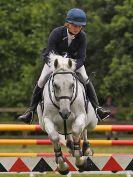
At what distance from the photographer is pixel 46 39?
25484 millimetres

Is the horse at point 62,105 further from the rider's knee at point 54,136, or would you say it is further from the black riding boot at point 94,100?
the black riding boot at point 94,100

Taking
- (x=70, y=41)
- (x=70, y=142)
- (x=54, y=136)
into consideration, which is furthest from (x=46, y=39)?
(x=54, y=136)

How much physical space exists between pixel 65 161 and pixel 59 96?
1037mm

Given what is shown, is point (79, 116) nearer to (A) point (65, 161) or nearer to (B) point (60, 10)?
(A) point (65, 161)

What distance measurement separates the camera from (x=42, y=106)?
8.88m

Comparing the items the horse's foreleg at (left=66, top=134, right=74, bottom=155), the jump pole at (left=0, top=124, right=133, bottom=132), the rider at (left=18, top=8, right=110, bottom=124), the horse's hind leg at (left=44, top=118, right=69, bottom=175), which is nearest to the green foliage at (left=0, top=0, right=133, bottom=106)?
the jump pole at (left=0, top=124, right=133, bottom=132)

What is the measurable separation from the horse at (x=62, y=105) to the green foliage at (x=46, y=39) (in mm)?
15127

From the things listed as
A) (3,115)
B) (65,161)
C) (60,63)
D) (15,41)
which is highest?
(60,63)

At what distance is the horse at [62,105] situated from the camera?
318 inches

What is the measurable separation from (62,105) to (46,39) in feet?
57.9

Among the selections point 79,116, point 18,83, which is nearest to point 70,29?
point 79,116

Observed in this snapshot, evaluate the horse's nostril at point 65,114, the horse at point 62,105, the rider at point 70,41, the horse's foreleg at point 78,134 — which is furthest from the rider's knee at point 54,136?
the rider at point 70,41

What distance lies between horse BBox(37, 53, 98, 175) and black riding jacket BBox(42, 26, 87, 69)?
227 mm

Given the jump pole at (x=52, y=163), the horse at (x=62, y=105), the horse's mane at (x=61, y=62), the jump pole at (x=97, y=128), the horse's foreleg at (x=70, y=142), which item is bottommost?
the jump pole at (x=97, y=128)
